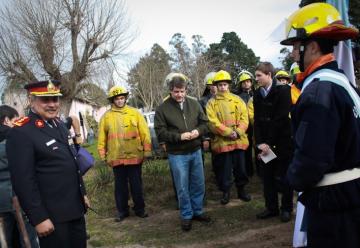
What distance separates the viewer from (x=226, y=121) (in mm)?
6496

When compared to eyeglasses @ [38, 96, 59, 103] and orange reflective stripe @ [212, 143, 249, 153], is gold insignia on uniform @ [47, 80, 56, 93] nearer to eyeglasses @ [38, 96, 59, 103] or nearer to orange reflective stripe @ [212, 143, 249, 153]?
eyeglasses @ [38, 96, 59, 103]

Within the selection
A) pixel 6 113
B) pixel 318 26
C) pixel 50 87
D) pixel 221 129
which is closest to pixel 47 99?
pixel 50 87


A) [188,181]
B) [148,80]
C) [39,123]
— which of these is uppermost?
[148,80]

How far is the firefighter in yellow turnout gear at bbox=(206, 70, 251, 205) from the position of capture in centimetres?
644

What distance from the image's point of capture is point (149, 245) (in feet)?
17.4

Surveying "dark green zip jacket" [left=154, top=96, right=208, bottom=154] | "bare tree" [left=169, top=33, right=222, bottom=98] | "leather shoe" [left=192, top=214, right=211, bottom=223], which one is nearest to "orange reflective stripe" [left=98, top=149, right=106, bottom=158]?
"dark green zip jacket" [left=154, top=96, right=208, bottom=154]

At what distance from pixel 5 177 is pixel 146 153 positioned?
2.59 meters

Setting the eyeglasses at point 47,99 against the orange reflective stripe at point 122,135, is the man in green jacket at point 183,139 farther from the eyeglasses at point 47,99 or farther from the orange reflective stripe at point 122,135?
the eyeglasses at point 47,99

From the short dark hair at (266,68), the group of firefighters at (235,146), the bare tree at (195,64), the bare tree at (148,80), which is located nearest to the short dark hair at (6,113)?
the group of firefighters at (235,146)

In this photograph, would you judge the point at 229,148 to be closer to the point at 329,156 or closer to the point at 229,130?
the point at 229,130

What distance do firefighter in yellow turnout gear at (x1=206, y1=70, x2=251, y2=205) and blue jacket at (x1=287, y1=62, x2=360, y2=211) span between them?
13.5 feet

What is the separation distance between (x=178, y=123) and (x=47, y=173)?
2.62m

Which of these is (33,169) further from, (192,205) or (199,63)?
(199,63)

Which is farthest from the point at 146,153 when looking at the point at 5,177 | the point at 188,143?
the point at 5,177
